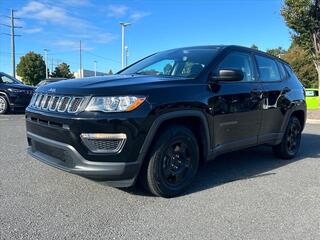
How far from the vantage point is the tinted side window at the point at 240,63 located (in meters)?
Answer: 5.23

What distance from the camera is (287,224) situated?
3.77m

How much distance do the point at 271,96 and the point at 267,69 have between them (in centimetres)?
48

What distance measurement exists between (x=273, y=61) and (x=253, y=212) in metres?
3.15

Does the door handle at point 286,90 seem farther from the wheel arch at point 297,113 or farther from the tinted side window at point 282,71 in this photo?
the wheel arch at point 297,113

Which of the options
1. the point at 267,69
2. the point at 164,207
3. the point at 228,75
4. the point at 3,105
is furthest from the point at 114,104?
the point at 3,105

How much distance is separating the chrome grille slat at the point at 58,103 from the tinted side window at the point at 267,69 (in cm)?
297

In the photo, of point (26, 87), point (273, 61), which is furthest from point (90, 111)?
point (26, 87)

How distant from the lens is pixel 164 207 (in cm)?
413

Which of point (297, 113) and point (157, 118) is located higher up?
point (157, 118)

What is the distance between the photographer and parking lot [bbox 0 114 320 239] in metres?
3.50

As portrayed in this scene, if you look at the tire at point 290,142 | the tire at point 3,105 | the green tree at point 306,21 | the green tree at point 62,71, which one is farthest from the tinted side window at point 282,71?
the green tree at point 62,71

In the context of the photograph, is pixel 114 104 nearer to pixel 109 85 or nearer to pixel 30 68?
pixel 109 85

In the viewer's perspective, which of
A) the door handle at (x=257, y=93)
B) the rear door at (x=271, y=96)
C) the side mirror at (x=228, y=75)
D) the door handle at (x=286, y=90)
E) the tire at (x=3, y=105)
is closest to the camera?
the side mirror at (x=228, y=75)

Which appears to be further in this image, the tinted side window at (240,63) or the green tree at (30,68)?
the green tree at (30,68)
